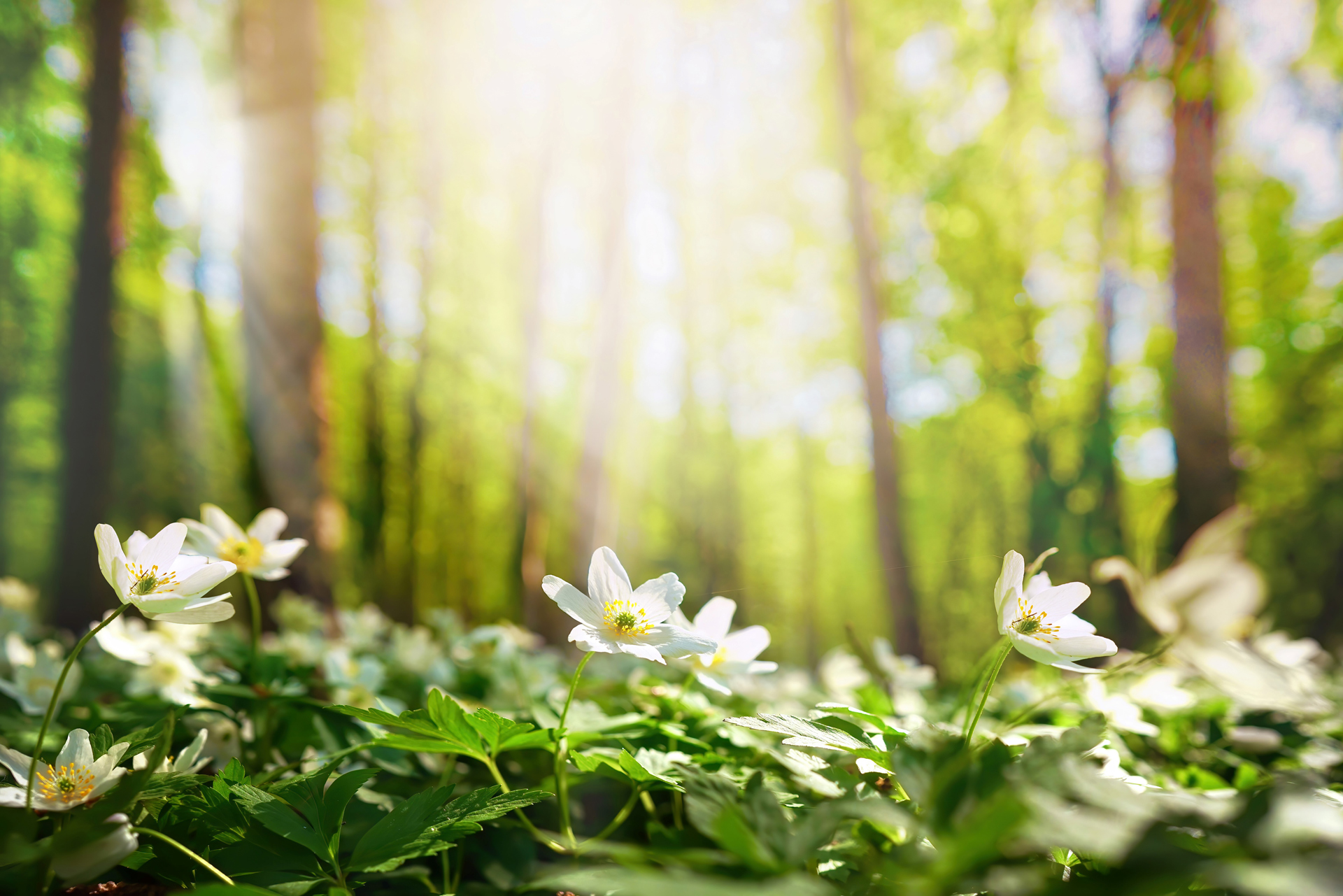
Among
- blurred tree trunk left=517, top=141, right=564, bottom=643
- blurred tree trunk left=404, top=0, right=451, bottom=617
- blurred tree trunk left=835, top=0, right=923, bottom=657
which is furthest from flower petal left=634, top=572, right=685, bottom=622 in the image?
blurred tree trunk left=404, top=0, right=451, bottom=617

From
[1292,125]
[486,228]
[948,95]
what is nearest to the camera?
[1292,125]

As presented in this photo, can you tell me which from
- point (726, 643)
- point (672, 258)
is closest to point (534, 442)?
point (672, 258)

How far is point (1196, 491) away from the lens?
13.6 ft

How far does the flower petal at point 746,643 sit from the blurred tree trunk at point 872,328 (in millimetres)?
6077

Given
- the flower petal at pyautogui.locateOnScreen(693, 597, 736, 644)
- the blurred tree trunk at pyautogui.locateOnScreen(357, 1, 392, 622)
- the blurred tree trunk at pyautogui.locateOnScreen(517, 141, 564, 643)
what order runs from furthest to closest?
the blurred tree trunk at pyautogui.locateOnScreen(357, 1, 392, 622), the blurred tree trunk at pyautogui.locateOnScreen(517, 141, 564, 643), the flower petal at pyautogui.locateOnScreen(693, 597, 736, 644)

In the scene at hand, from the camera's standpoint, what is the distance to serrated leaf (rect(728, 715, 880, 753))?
0.84 metres

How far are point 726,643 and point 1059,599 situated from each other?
609 mm

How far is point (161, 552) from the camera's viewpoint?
3.18ft

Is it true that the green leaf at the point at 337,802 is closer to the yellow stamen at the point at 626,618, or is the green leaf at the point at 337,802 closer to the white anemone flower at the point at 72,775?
the white anemone flower at the point at 72,775

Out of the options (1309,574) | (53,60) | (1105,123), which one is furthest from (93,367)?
(1309,574)

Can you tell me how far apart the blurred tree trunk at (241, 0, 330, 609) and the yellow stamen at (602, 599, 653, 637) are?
388 cm

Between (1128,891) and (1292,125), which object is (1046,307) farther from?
(1128,891)

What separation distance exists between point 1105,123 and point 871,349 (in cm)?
330

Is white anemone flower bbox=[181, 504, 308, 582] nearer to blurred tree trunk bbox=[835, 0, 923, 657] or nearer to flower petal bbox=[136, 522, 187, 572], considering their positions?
flower petal bbox=[136, 522, 187, 572]
